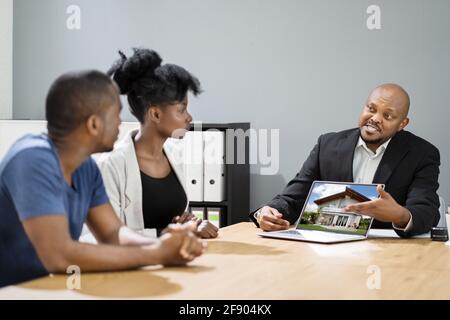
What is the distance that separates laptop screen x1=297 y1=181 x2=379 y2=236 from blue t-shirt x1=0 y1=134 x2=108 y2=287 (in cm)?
94

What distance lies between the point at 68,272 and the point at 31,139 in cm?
33

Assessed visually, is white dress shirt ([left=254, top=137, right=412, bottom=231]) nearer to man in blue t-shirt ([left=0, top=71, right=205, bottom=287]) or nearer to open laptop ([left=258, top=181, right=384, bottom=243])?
open laptop ([left=258, top=181, right=384, bottom=243])

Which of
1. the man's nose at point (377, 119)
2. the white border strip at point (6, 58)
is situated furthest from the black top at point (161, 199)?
the white border strip at point (6, 58)

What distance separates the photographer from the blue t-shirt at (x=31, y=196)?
1416mm

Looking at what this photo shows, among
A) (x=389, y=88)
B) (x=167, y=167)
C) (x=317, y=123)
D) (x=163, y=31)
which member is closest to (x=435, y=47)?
(x=317, y=123)

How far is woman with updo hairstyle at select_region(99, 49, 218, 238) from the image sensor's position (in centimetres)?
233

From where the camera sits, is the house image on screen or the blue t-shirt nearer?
the blue t-shirt

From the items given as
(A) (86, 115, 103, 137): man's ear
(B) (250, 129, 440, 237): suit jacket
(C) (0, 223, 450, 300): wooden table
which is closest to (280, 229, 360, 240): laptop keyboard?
(C) (0, 223, 450, 300): wooden table

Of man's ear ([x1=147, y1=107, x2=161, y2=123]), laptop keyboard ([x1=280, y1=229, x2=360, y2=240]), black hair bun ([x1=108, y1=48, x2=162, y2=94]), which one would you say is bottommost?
laptop keyboard ([x1=280, y1=229, x2=360, y2=240])

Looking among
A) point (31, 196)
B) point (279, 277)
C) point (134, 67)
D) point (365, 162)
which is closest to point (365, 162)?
point (365, 162)

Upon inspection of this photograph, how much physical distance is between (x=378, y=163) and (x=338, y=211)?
52 centimetres
